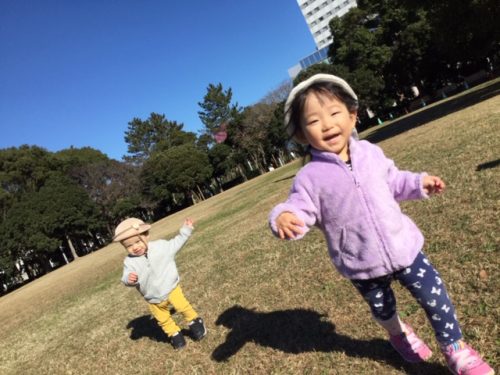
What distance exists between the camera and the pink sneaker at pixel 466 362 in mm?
2543

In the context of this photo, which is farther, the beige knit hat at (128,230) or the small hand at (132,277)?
the small hand at (132,277)

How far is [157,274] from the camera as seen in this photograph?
190 inches

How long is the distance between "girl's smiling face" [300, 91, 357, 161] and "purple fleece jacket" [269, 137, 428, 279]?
3.4 inches

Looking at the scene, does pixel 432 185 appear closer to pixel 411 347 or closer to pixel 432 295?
pixel 432 295

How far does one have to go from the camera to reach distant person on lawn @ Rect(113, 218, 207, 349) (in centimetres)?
475

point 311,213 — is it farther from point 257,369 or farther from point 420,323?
point 257,369

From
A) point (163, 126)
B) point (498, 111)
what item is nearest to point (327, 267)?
point (498, 111)

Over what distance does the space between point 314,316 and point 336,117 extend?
96.5 inches

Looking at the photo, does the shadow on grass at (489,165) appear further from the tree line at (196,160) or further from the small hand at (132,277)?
the tree line at (196,160)

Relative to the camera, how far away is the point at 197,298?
6.70 metres

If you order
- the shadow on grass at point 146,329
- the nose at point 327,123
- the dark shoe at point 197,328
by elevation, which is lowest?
the shadow on grass at point 146,329

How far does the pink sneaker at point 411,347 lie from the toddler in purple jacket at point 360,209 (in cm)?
28

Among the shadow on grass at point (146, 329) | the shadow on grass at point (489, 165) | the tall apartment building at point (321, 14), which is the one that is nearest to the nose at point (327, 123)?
the shadow on grass at point (146, 329)

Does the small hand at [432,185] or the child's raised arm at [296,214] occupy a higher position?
the child's raised arm at [296,214]
